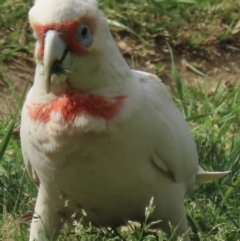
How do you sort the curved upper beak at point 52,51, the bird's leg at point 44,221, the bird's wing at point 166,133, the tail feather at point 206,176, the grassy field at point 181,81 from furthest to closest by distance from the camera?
the grassy field at point 181,81, the tail feather at point 206,176, the bird's leg at point 44,221, the bird's wing at point 166,133, the curved upper beak at point 52,51

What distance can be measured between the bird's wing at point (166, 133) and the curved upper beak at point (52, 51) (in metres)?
0.42

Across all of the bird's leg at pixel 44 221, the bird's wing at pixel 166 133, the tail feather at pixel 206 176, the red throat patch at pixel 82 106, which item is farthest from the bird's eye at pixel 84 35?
the tail feather at pixel 206 176

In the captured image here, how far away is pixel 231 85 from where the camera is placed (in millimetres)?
4621

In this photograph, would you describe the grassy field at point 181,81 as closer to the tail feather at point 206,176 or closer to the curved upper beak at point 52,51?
the tail feather at point 206,176

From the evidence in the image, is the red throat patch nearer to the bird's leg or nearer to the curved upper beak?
the curved upper beak

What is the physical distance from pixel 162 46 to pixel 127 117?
230 cm

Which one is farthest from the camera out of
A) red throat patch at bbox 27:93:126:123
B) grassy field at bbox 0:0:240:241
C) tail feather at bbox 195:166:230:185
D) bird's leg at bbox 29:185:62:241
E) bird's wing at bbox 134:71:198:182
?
grassy field at bbox 0:0:240:241

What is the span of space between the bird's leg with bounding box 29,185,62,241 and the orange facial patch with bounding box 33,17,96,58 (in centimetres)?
68

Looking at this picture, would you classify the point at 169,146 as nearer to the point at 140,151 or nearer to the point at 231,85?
the point at 140,151

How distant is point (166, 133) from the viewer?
9.16ft

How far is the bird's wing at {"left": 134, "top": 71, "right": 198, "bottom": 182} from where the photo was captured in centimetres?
273

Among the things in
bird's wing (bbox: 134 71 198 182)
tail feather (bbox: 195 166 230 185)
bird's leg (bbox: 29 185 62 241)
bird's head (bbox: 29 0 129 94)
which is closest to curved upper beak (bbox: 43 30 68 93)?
bird's head (bbox: 29 0 129 94)

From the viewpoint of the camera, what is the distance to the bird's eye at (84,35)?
242cm

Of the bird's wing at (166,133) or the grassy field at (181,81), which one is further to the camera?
the grassy field at (181,81)
